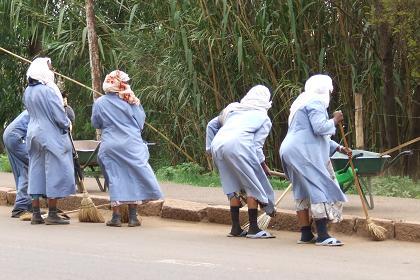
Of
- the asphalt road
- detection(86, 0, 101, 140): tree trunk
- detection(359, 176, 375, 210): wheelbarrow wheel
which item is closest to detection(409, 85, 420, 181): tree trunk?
detection(359, 176, 375, 210): wheelbarrow wheel

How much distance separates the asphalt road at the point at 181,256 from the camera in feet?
25.7

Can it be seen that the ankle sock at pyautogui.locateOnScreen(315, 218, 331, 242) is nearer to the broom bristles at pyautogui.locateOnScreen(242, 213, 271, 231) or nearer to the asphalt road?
the asphalt road

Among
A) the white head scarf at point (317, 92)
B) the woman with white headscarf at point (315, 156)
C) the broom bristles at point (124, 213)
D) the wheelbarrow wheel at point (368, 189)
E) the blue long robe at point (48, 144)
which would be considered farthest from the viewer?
the broom bristles at point (124, 213)

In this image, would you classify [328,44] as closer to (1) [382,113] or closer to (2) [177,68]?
(1) [382,113]

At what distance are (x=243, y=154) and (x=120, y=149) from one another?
161 cm

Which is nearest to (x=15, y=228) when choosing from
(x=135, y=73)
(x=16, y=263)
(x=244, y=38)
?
(x=16, y=263)

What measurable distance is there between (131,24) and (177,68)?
5.17 ft

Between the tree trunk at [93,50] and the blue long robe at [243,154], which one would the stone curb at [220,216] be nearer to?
the blue long robe at [243,154]

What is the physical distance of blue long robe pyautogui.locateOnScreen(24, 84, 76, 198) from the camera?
11031 mm

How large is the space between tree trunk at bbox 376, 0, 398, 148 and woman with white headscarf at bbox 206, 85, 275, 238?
15.1ft

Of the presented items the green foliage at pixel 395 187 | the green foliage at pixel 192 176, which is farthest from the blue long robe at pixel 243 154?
the green foliage at pixel 192 176

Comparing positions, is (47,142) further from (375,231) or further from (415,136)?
(415,136)

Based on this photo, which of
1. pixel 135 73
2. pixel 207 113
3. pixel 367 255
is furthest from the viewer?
pixel 135 73

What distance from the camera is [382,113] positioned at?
49.9ft
